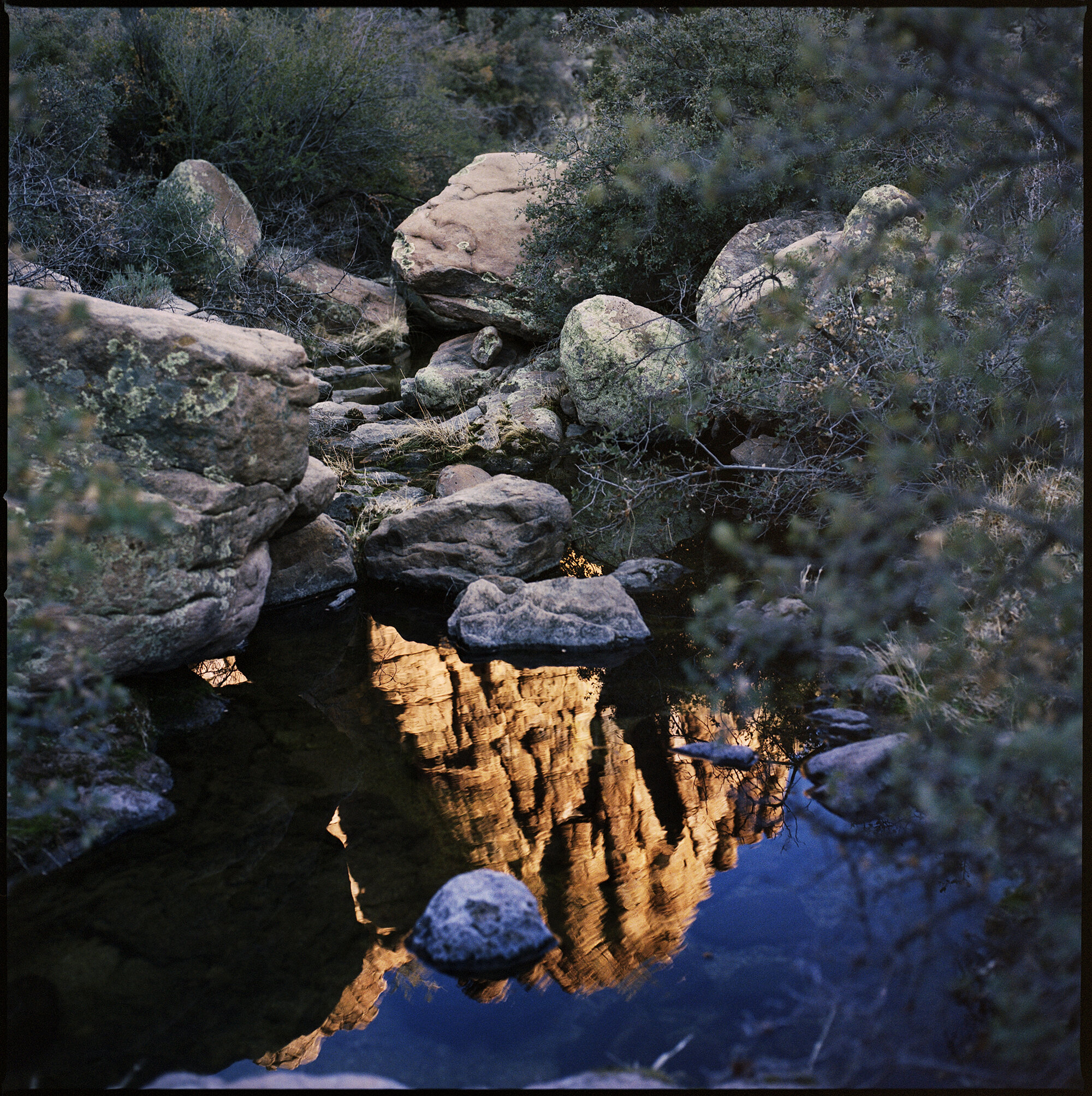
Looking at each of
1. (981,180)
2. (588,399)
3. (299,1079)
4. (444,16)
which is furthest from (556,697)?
(444,16)

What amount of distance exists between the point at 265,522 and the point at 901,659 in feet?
9.86

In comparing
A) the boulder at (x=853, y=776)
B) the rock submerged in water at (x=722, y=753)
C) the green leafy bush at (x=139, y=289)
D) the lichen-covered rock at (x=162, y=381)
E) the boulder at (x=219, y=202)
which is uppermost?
the boulder at (x=219, y=202)

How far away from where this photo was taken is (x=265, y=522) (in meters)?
4.44

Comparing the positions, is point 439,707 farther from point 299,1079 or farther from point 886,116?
point 886,116

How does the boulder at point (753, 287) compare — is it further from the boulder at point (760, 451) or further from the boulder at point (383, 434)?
the boulder at point (383, 434)

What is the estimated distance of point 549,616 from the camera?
17.3ft

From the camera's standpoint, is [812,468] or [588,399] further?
[588,399]

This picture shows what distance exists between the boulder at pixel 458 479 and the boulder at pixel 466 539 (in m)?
0.79

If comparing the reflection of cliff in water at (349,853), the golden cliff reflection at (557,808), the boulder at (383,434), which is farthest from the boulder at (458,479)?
the reflection of cliff in water at (349,853)

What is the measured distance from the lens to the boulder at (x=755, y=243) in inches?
316

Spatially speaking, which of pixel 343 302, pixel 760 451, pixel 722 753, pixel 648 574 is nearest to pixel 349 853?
pixel 722 753

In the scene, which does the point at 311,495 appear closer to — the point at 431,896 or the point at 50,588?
the point at 50,588

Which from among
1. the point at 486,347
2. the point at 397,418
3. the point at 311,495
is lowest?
the point at 397,418

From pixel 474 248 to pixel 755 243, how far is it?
3.69 meters
